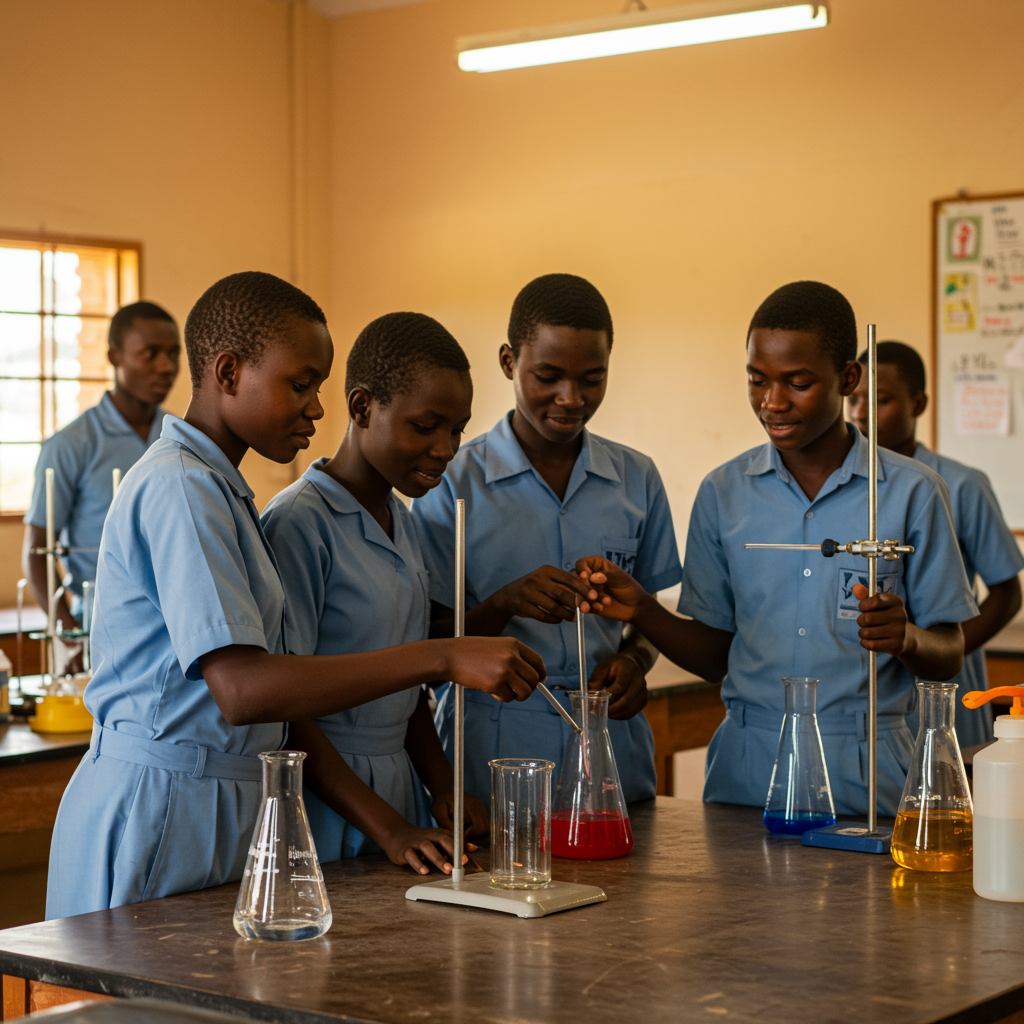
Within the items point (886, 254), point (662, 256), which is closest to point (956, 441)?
point (886, 254)

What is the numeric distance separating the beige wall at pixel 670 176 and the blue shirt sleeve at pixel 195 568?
→ 12.7 feet

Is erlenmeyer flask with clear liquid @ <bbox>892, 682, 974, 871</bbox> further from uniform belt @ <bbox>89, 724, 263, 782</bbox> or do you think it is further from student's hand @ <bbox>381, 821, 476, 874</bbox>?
uniform belt @ <bbox>89, 724, 263, 782</bbox>

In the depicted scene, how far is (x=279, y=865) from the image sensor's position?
1241mm

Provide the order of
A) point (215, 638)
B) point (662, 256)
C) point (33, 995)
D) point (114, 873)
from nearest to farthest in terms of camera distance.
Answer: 1. point (33, 995)
2. point (215, 638)
3. point (114, 873)
4. point (662, 256)

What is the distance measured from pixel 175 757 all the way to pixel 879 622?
0.84 meters

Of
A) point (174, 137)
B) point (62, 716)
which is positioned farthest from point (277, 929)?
point (174, 137)

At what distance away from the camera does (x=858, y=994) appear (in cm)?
110

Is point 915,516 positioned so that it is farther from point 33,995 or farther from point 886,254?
point 886,254

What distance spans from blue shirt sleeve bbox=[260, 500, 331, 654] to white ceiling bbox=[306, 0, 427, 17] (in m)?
4.95

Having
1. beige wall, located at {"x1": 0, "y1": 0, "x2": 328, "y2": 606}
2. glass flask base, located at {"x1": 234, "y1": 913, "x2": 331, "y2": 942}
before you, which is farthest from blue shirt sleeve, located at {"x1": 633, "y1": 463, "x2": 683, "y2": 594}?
beige wall, located at {"x1": 0, "y1": 0, "x2": 328, "y2": 606}

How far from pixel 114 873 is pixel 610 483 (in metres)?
1.00

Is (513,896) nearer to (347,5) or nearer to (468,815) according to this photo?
(468,815)

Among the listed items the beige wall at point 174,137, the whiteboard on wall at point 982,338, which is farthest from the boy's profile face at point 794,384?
the beige wall at point 174,137

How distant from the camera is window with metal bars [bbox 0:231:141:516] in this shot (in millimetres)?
5258
